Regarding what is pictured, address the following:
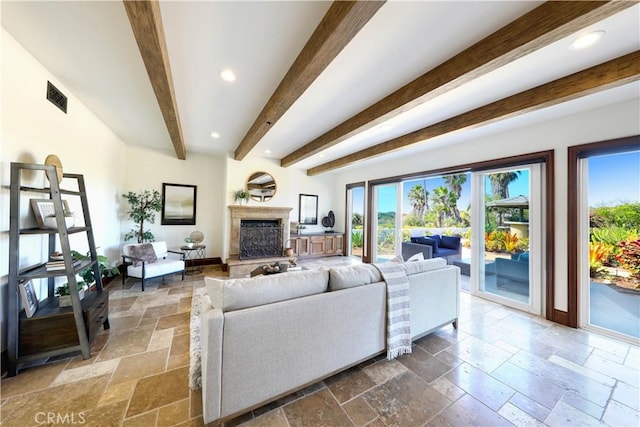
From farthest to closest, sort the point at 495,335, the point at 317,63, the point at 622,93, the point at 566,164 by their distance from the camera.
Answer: the point at 566,164 < the point at 495,335 < the point at 622,93 < the point at 317,63

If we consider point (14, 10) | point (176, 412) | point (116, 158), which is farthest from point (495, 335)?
point (116, 158)

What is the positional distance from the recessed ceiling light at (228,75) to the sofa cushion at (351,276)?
205cm

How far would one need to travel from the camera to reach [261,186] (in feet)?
17.7

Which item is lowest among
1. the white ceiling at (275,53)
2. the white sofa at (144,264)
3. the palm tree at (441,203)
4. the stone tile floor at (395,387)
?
the stone tile floor at (395,387)

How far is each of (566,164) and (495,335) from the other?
2.30 m

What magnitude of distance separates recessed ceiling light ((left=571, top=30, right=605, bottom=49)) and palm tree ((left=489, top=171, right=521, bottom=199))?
2.08 metres

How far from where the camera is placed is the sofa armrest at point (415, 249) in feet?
15.5

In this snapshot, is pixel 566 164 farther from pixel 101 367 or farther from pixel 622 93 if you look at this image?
pixel 101 367

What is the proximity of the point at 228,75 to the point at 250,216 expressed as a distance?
11.2ft

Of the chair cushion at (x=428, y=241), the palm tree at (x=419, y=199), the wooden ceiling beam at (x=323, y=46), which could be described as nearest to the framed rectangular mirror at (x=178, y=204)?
the wooden ceiling beam at (x=323, y=46)

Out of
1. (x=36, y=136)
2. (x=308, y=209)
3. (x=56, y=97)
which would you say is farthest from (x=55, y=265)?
(x=308, y=209)

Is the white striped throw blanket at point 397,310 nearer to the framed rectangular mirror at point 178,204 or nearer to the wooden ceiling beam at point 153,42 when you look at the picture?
the wooden ceiling beam at point 153,42

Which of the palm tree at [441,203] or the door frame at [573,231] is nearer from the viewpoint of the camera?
the door frame at [573,231]

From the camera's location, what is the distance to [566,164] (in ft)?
9.30
